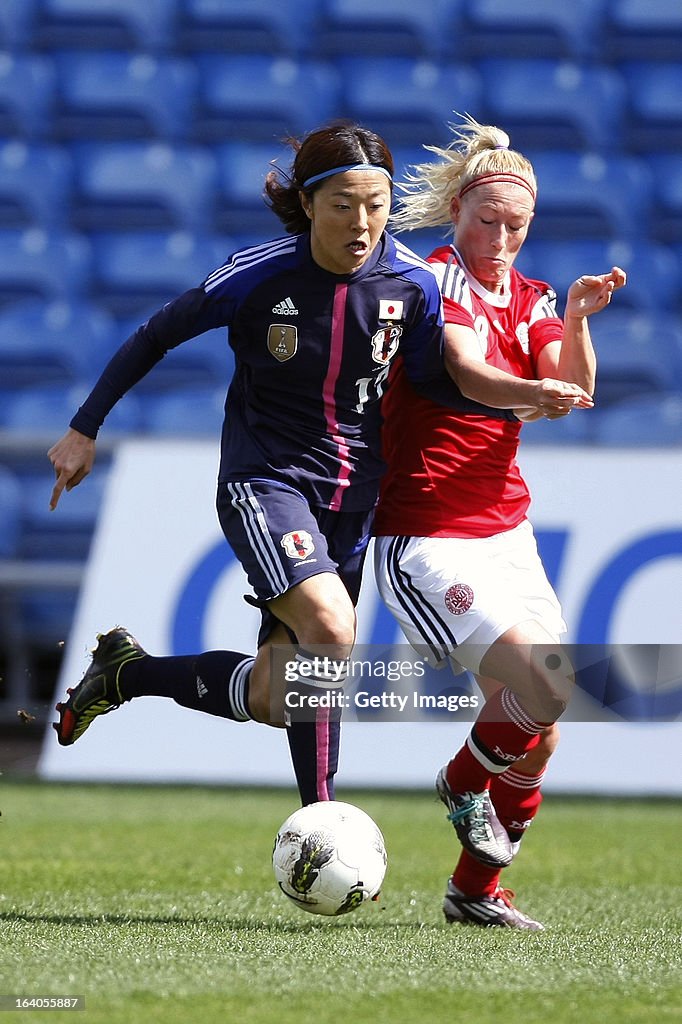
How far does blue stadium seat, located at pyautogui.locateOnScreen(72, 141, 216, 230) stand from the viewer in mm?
8898

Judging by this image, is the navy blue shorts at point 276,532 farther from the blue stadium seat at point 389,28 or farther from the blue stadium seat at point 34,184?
the blue stadium seat at point 389,28

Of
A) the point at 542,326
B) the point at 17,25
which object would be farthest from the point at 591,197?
the point at 542,326

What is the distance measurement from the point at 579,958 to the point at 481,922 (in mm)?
625

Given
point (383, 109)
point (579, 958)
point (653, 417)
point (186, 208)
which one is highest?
point (383, 109)

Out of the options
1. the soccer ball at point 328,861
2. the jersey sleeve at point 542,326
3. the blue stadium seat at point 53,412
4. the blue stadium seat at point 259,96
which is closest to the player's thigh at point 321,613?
the soccer ball at point 328,861

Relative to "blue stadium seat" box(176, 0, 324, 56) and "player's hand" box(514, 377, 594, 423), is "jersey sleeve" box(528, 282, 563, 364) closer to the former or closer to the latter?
"player's hand" box(514, 377, 594, 423)

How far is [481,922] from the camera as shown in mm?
3457

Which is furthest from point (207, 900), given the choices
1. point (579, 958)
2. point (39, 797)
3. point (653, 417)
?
point (653, 417)

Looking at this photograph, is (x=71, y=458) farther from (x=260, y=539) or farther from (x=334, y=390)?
(x=334, y=390)

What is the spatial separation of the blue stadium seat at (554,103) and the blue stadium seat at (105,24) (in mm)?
1951

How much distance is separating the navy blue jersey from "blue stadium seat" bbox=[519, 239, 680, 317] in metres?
5.37

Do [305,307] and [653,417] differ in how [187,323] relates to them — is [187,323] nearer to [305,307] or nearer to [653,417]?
[305,307]

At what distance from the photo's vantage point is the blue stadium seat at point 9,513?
8125 millimetres

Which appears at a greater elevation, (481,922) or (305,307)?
(305,307)
